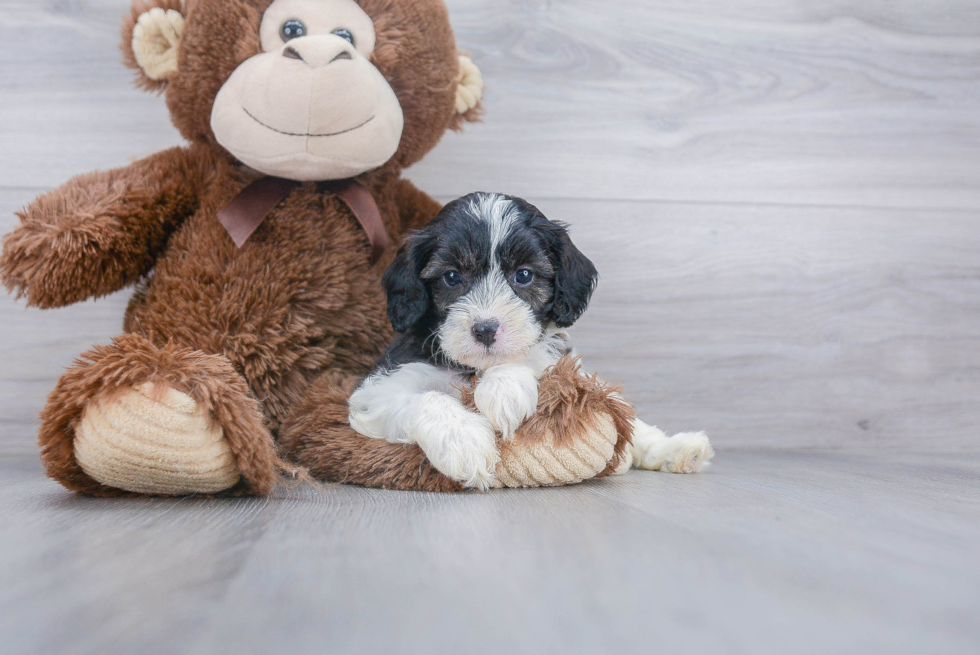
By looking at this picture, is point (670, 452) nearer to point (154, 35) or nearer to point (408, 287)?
point (408, 287)

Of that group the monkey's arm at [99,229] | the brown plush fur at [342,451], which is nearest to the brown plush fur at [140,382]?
the brown plush fur at [342,451]

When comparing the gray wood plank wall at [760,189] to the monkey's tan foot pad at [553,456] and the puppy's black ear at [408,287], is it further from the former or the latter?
the monkey's tan foot pad at [553,456]

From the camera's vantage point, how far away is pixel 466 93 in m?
1.71

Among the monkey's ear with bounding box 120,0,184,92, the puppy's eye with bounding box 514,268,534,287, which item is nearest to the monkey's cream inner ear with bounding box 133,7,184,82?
the monkey's ear with bounding box 120,0,184,92

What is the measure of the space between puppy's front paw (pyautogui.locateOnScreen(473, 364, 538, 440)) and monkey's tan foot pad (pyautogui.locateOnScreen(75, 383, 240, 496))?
44 cm

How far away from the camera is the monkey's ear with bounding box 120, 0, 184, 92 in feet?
5.01

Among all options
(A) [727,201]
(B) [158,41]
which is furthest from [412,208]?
(A) [727,201]

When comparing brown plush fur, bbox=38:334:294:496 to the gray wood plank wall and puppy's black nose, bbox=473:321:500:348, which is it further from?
the gray wood plank wall

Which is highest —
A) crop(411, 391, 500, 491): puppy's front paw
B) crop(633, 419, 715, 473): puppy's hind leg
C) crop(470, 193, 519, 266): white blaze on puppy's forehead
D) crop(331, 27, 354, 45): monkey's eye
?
crop(331, 27, 354, 45): monkey's eye

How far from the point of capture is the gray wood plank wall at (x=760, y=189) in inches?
84.1

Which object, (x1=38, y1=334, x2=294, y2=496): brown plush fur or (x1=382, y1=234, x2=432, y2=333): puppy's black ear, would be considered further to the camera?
(x1=382, y1=234, x2=432, y2=333): puppy's black ear

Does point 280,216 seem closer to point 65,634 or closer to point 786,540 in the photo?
point 65,634

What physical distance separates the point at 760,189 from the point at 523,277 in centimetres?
111

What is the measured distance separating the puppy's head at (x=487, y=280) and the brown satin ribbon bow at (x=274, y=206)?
0.18 meters
